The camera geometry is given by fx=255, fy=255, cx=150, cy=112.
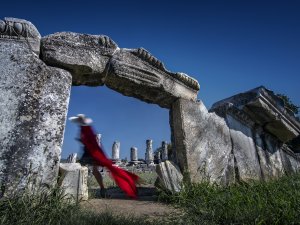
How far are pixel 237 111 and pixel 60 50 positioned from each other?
3.55 m

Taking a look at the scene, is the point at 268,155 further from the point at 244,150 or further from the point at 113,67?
the point at 113,67

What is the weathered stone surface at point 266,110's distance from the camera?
16.1ft

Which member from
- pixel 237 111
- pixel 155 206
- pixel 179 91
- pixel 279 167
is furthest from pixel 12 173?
pixel 279 167

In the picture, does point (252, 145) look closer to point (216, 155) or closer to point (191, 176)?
point (216, 155)

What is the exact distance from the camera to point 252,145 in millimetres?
5309

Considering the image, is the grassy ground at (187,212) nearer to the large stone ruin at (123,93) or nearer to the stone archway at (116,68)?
the large stone ruin at (123,93)

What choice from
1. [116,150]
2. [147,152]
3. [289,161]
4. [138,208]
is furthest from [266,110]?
[116,150]

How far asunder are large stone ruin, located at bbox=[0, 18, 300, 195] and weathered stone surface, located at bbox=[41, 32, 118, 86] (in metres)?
0.01

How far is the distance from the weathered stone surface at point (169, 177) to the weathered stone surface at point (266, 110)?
1906 millimetres

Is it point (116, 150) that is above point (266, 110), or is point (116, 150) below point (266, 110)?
above

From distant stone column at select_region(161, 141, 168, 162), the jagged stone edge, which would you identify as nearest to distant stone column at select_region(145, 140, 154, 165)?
distant stone column at select_region(161, 141, 168, 162)

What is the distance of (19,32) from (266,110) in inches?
175

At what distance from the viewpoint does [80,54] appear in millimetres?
3266

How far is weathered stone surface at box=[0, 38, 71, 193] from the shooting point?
2.46m
